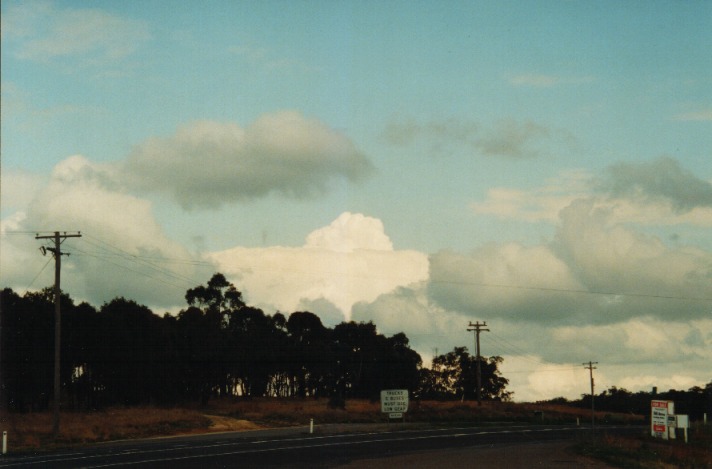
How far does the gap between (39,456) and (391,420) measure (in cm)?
4507

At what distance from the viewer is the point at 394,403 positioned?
73.8 m

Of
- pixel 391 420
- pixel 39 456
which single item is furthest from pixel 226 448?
pixel 391 420

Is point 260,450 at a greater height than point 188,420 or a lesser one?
greater

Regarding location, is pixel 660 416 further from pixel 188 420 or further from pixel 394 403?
pixel 188 420

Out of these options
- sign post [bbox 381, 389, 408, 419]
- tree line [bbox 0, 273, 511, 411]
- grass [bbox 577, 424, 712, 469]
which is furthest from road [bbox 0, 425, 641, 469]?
tree line [bbox 0, 273, 511, 411]

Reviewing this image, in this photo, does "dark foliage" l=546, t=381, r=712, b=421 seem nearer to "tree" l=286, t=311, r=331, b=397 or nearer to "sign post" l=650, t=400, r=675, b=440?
"tree" l=286, t=311, r=331, b=397

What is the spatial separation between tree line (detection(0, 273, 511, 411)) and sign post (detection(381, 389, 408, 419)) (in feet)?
78.4

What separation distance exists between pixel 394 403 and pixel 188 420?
57.8ft

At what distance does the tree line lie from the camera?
81250 mm

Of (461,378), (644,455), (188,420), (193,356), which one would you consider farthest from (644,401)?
(644,455)

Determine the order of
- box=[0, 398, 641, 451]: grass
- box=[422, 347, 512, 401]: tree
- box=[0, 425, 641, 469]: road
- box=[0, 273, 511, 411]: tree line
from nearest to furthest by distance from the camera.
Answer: box=[0, 425, 641, 469]: road → box=[0, 398, 641, 451]: grass → box=[0, 273, 511, 411]: tree line → box=[422, 347, 512, 401]: tree

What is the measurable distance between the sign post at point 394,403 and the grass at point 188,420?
3.74 m

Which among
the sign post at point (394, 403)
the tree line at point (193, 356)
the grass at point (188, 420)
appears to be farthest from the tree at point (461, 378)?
the sign post at point (394, 403)

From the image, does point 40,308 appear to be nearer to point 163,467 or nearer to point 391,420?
point 391,420
